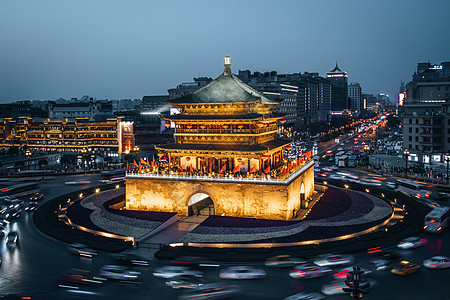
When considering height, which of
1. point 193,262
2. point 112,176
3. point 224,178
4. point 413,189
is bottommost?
point 193,262

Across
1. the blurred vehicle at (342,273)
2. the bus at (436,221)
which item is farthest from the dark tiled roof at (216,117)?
the blurred vehicle at (342,273)

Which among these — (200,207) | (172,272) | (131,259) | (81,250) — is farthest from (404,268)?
(81,250)

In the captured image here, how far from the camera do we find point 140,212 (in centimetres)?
4244

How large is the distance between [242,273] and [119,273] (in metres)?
8.27

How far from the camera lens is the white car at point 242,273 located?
85.7 ft

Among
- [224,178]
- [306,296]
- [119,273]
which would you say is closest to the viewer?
[306,296]

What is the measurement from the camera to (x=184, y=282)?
81.3ft

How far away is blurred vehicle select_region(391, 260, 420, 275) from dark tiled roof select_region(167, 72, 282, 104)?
2292 cm

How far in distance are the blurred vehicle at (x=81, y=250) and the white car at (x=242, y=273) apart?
10751 millimetres

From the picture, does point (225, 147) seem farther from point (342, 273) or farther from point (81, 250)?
point (342, 273)

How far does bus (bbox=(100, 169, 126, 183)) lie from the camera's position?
64875mm

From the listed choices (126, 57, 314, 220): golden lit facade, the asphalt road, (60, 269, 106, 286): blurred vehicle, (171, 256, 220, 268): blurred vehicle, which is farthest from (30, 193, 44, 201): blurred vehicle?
(171, 256, 220, 268): blurred vehicle

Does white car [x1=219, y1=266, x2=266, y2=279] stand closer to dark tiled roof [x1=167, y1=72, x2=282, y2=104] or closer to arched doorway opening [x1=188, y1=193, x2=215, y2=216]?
arched doorway opening [x1=188, y1=193, x2=215, y2=216]

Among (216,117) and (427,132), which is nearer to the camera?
(216,117)
